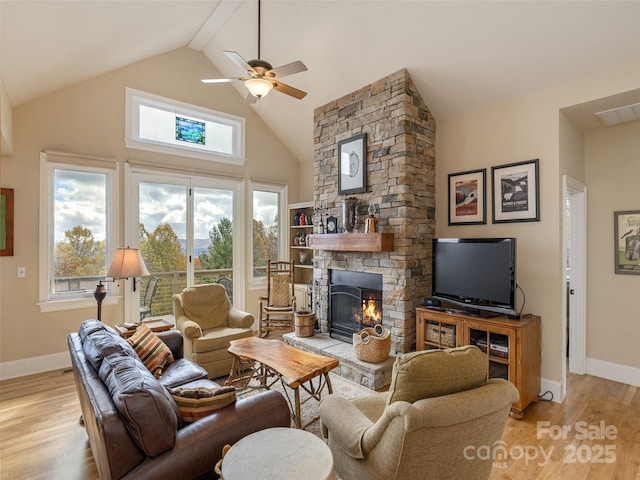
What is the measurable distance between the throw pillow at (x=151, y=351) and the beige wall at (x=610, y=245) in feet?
14.4

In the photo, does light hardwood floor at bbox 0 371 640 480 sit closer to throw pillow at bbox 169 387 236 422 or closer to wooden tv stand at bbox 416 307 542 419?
wooden tv stand at bbox 416 307 542 419

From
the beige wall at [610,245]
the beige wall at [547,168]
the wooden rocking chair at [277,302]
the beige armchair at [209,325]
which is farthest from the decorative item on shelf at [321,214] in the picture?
the beige wall at [610,245]

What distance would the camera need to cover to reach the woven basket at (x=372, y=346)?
3.49 meters

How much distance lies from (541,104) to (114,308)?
5437mm

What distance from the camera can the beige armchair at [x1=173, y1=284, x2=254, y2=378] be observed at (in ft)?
11.5

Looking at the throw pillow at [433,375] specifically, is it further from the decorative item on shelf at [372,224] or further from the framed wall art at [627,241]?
the framed wall art at [627,241]

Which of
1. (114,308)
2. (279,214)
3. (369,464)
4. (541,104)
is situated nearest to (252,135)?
(279,214)

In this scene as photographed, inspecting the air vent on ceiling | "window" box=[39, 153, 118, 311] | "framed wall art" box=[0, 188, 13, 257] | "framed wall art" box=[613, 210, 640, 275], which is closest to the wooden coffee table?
"window" box=[39, 153, 118, 311]

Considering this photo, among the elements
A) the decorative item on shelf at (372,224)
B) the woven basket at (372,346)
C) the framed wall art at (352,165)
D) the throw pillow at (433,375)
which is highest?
the framed wall art at (352,165)

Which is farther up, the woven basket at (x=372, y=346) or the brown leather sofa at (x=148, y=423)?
the brown leather sofa at (x=148, y=423)

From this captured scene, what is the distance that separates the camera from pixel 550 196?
3.19 metres

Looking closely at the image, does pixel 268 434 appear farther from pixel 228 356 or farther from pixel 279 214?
pixel 279 214

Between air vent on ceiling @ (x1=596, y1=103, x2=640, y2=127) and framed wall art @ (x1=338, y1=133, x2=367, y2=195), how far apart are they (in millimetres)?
2347

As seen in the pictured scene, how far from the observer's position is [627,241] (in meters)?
3.47
